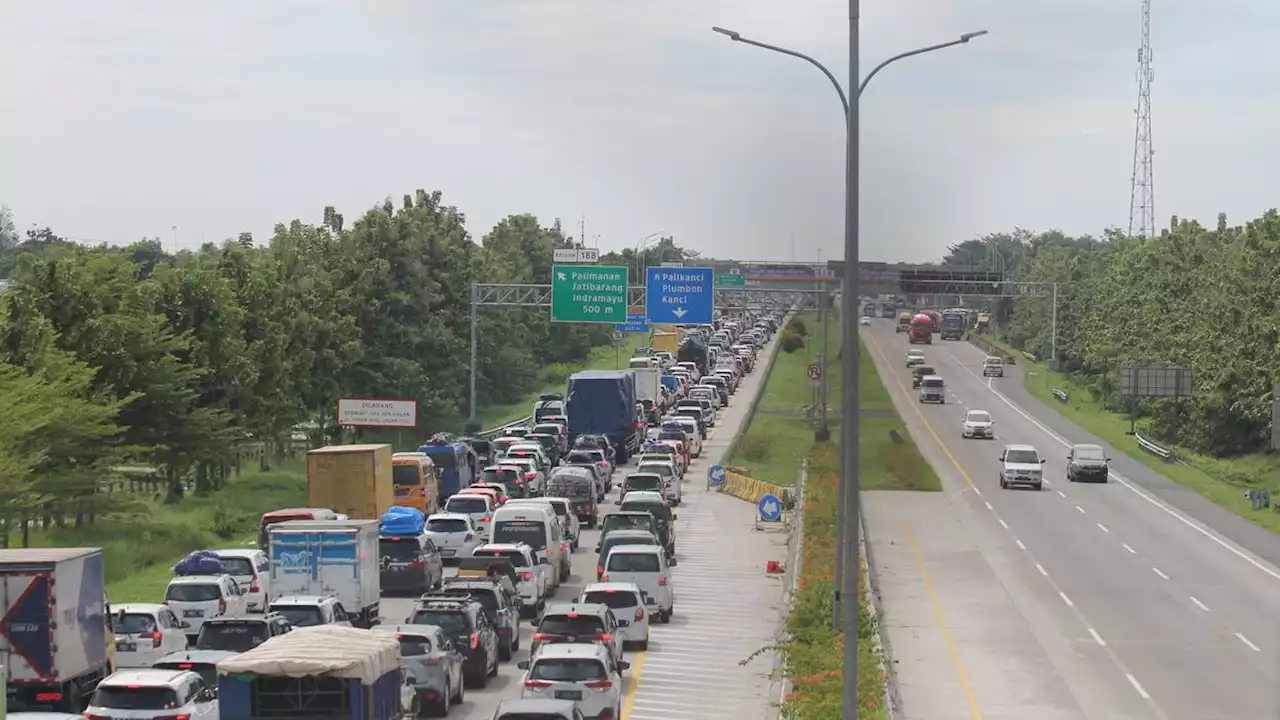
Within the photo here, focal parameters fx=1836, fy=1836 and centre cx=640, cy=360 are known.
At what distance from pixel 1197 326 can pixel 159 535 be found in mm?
56429

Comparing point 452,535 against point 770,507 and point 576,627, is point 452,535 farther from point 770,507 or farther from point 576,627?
point 576,627

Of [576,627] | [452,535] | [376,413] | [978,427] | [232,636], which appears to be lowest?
[978,427]

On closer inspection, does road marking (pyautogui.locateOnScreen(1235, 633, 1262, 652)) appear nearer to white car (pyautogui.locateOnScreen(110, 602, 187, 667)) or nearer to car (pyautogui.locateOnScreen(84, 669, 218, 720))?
white car (pyautogui.locateOnScreen(110, 602, 187, 667))

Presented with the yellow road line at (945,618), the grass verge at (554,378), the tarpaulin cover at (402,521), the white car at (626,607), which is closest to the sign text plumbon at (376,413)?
the grass verge at (554,378)

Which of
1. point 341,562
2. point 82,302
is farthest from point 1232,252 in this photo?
point 341,562

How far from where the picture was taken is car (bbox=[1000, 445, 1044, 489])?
67.7 metres

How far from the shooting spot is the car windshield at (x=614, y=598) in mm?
32406

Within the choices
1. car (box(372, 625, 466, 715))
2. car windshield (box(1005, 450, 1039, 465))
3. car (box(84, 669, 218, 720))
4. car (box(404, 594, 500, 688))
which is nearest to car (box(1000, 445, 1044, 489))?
car windshield (box(1005, 450, 1039, 465))

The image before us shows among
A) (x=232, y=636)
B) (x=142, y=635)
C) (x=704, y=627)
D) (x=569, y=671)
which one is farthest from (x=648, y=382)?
(x=569, y=671)

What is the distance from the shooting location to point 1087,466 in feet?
233

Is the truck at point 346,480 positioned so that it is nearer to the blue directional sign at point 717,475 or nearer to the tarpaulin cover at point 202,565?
the tarpaulin cover at point 202,565

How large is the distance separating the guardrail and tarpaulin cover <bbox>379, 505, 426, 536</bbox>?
43.7m

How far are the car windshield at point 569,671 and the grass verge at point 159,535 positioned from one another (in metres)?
15.9

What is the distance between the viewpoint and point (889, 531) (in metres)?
56.1
